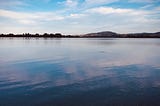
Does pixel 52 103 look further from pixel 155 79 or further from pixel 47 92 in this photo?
pixel 155 79

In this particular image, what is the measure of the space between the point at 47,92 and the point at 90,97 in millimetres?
1932

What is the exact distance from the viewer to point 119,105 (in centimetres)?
668

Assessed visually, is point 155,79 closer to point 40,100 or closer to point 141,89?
point 141,89

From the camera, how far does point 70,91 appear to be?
825cm

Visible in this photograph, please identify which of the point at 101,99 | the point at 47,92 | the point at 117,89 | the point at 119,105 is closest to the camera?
the point at 119,105

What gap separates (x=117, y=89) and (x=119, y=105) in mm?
1985

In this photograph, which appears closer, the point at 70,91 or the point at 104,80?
the point at 70,91

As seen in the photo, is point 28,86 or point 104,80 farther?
point 104,80

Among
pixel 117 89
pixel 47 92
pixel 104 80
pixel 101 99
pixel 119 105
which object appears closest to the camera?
pixel 119 105

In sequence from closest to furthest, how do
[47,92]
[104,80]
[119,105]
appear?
1. [119,105]
2. [47,92]
3. [104,80]

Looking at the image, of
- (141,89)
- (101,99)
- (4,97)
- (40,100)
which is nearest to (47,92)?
(40,100)

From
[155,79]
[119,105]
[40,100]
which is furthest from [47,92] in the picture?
[155,79]

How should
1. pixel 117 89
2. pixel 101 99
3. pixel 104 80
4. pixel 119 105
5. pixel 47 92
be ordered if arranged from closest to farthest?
pixel 119 105 < pixel 101 99 < pixel 47 92 < pixel 117 89 < pixel 104 80

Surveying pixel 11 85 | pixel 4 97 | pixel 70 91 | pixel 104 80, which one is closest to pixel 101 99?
pixel 70 91
